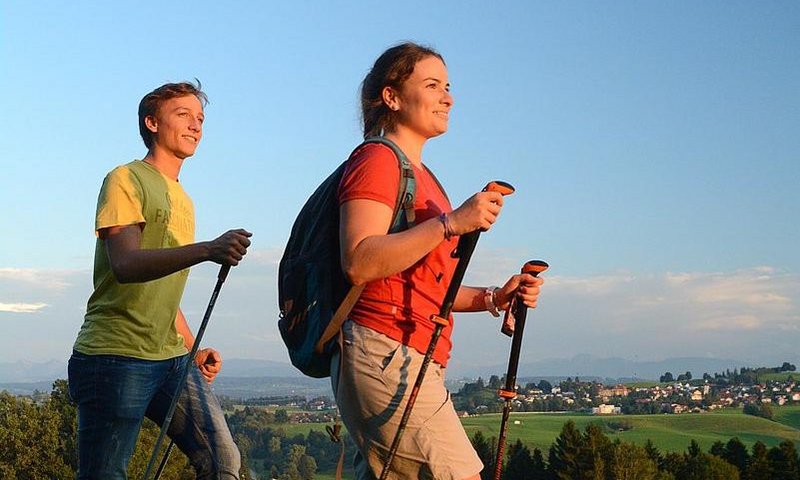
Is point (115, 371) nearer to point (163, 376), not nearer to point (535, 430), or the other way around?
point (163, 376)

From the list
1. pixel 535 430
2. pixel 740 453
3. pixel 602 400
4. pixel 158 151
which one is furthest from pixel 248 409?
pixel 158 151

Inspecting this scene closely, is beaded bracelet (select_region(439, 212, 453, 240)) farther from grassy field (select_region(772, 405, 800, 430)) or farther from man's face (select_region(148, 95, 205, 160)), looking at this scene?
grassy field (select_region(772, 405, 800, 430))

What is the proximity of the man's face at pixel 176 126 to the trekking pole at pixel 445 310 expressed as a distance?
2.14 meters

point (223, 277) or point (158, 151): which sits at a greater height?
point (158, 151)

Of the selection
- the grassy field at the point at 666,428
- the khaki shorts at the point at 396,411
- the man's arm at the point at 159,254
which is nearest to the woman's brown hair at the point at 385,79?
the man's arm at the point at 159,254

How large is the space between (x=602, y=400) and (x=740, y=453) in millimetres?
59165

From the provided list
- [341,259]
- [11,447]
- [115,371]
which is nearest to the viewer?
[341,259]

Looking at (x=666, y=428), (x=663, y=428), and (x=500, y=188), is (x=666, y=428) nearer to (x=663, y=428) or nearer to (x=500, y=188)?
(x=663, y=428)

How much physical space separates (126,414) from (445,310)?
77.9 inches

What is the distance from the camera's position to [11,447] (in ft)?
197

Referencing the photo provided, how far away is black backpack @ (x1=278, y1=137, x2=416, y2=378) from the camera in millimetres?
3816

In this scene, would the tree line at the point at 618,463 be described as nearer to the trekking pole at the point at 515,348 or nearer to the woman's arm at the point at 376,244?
the trekking pole at the point at 515,348

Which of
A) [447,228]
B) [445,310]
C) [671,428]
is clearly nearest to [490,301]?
[445,310]

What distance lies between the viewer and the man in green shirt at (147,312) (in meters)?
4.87
